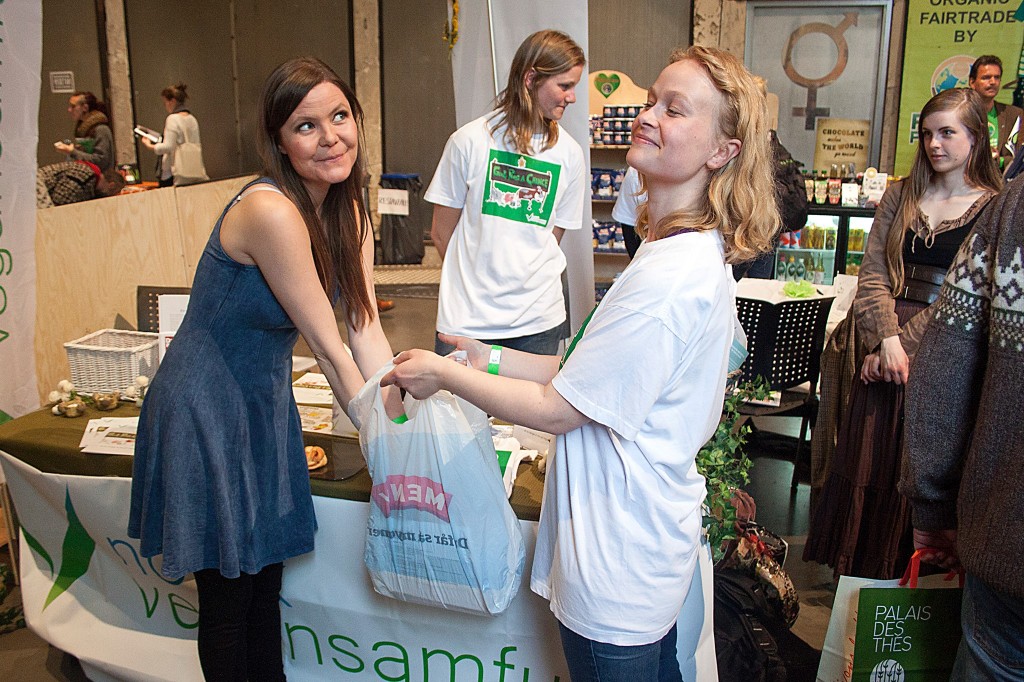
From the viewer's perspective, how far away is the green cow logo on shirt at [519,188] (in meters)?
2.92

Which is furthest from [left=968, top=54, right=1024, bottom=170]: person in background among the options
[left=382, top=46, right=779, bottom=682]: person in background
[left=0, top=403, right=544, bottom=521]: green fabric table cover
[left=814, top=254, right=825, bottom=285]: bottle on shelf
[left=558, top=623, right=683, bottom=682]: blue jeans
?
[left=558, top=623, right=683, bottom=682]: blue jeans

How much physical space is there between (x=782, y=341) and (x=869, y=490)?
0.78m

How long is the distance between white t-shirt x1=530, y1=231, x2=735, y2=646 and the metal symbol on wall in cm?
763

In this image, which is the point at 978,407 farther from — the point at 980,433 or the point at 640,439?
the point at 640,439

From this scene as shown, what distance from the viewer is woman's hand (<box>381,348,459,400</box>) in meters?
1.46

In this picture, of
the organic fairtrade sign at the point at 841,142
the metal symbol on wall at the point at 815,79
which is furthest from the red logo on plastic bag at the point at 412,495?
the metal symbol on wall at the point at 815,79

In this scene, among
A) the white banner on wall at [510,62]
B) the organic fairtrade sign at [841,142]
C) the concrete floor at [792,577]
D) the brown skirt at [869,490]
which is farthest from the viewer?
the organic fairtrade sign at [841,142]

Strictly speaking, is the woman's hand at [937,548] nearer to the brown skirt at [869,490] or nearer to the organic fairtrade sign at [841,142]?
the brown skirt at [869,490]

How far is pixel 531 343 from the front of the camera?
10.1 ft

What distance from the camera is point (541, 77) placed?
9.33 feet

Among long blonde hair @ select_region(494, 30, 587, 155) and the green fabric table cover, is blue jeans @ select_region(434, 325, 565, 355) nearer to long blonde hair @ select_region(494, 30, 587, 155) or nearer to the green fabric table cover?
long blonde hair @ select_region(494, 30, 587, 155)

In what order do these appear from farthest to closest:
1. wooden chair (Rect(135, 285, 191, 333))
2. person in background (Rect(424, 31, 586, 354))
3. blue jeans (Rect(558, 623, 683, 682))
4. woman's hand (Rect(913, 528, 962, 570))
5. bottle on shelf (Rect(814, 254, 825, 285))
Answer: bottle on shelf (Rect(814, 254, 825, 285)) → wooden chair (Rect(135, 285, 191, 333)) → person in background (Rect(424, 31, 586, 354)) → woman's hand (Rect(913, 528, 962, 570)) → blue jeans (Rect(558, 623, 683, 682))

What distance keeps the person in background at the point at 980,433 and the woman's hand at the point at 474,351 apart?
0.79 metres

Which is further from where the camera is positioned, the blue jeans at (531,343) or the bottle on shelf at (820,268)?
the bottle on shelf at (820,268)
